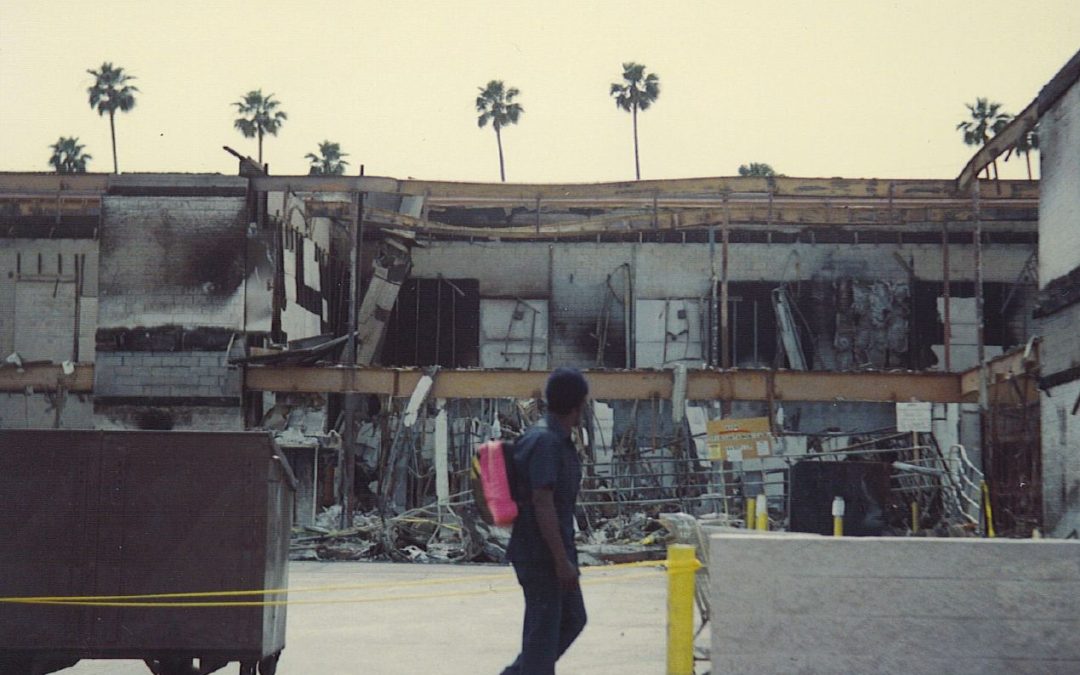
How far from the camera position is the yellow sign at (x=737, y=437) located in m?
22.3

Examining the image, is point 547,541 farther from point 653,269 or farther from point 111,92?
point 111,92

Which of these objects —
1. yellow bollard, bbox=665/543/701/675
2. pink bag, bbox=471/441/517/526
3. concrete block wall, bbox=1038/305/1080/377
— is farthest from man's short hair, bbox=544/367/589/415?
concrete block wall, bbox=1038/305/1080/377

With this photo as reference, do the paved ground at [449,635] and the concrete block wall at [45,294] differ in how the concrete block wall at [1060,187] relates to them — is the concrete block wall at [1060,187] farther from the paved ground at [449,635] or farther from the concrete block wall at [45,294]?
the concrete block wall at [45,294]

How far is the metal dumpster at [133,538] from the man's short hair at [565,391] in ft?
7.95

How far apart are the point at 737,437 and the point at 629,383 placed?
11.4 feet

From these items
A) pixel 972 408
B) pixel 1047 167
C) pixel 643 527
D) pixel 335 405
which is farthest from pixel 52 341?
pixel 1047 167

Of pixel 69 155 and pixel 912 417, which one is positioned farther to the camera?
pixel 69 155

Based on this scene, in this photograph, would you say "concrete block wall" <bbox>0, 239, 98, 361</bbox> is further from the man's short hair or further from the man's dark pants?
the man's dark pants

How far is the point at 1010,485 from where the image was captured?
22078 mm

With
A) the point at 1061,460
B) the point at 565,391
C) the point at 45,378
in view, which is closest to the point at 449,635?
the point at 565,391

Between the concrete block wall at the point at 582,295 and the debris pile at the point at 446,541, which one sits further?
the concrete block wall at the point at 582,295

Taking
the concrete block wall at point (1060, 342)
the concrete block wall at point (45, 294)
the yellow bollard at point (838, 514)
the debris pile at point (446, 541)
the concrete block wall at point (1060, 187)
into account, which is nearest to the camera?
the yellow bollard at point (838, 514)

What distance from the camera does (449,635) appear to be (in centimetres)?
1193

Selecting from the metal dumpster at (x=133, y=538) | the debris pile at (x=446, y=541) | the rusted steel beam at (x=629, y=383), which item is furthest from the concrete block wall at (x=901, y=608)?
the rusted steel beam at (x=629, y=383)
